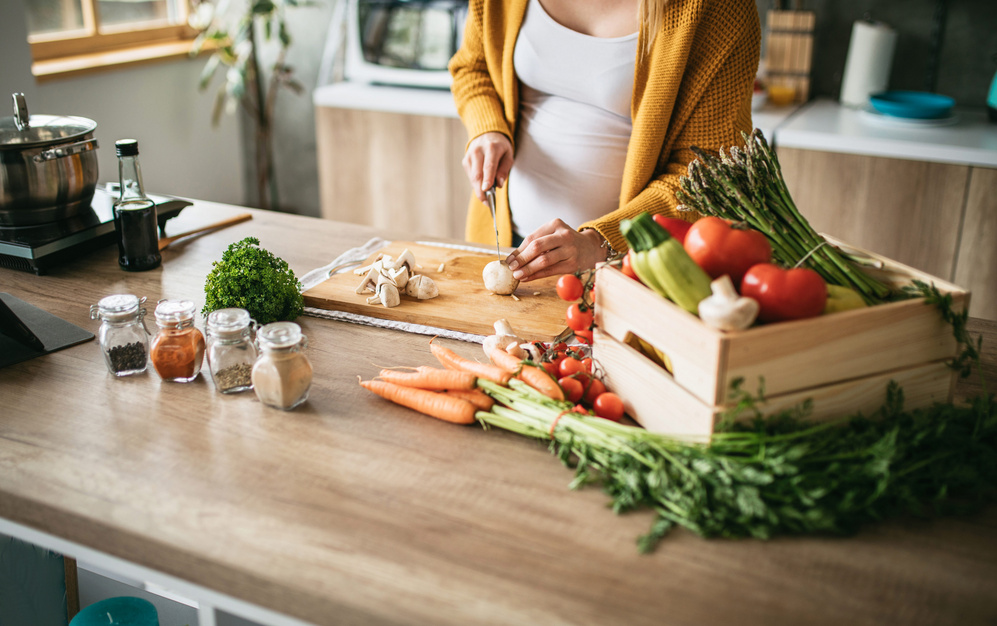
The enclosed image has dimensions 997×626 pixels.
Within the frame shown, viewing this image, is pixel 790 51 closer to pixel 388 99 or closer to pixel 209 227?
pixel 388 99

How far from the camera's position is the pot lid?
1438mm

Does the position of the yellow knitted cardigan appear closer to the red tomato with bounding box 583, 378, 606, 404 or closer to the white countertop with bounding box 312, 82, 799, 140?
the red tomato with bounding box 583, 378, 606, 404

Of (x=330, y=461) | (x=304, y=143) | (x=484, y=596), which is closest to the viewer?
(x=484, y=596)

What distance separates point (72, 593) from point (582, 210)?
1339 mm

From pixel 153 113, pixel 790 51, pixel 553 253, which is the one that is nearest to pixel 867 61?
pixel 790 51

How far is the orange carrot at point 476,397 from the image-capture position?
1.08 meters

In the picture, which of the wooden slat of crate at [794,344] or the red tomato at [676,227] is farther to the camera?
the red tomato at [676,227]

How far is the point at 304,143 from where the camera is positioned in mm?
4145

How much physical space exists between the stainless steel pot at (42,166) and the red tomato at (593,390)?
1106mm

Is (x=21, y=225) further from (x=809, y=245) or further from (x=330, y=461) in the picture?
(x=809, y=245)

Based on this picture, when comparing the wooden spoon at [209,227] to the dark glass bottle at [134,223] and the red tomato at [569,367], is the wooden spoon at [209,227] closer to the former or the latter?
the dark glass bottle at [134,223]

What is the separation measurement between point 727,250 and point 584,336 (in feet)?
1.08

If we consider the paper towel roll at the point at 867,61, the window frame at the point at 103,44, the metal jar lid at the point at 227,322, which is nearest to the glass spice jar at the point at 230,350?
the metal jar lid at the point at 227,322

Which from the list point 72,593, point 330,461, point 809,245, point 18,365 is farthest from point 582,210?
point 72,593
